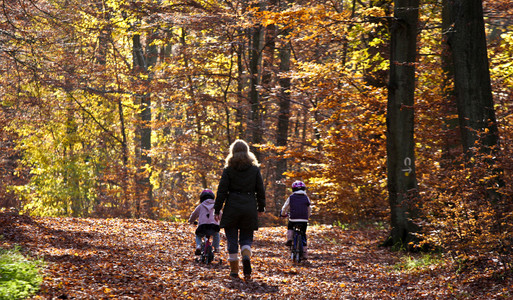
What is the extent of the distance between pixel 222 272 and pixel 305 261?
2.53 metres

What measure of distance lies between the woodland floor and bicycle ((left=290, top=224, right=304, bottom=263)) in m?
0.22

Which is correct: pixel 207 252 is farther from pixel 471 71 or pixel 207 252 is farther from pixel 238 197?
pixel 471 71

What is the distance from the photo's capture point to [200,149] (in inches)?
824

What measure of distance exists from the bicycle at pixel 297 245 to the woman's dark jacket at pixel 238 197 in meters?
2.53

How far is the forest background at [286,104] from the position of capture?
27.2ft

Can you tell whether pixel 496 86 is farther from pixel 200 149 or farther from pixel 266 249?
pixel 200 149

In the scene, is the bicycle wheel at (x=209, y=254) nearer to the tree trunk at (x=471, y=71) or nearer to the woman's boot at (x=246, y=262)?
the woman's boot at (x=246, y=262)

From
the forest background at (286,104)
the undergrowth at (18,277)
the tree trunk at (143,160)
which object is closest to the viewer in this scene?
the undergrowth at (18,277)

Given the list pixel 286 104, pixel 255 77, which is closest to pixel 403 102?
pixel 255 77

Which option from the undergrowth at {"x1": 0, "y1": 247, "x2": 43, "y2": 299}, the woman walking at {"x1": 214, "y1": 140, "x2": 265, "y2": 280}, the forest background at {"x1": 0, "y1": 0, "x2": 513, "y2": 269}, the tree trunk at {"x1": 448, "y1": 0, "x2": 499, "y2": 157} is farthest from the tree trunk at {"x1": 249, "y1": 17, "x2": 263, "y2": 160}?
the undergrowth at {"x1": 0, "y1": 247, "x2": 43, "y2": 299}

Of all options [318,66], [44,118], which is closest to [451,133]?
[318,66]

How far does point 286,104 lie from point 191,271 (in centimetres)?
1339

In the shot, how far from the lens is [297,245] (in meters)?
10.7

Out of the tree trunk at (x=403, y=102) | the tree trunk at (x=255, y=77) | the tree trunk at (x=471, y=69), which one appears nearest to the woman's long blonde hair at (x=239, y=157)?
the tree trunk at (x=471, y=69)
